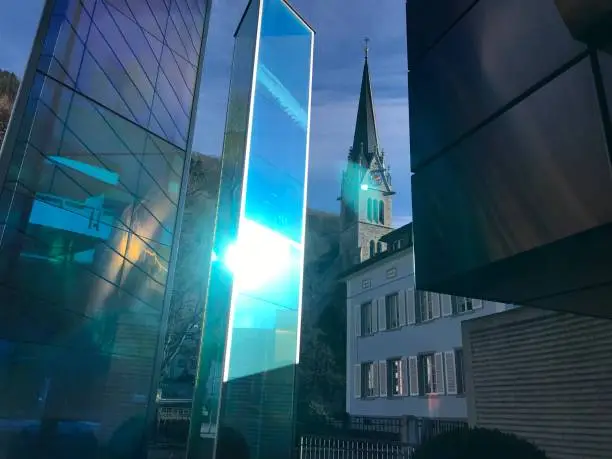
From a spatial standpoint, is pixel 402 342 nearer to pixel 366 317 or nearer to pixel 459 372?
pixel 366 317

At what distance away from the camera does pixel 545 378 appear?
9.32 metres

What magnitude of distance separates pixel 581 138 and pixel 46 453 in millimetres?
9954

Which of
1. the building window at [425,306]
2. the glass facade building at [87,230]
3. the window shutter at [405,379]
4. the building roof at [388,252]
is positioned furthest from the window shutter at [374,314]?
the glass facade building at [87,230]

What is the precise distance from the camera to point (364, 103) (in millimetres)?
75375

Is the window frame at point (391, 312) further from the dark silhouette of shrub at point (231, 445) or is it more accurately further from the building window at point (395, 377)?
the dark silhouette of shrub at point (231, 445)

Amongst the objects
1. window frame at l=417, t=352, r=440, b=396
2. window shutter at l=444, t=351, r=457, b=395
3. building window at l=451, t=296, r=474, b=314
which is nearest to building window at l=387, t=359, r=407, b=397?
window frame at l=417, t=352, r=440, b=396

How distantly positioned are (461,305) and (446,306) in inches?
39.5

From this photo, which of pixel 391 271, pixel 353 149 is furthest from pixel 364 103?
pixel 391 271

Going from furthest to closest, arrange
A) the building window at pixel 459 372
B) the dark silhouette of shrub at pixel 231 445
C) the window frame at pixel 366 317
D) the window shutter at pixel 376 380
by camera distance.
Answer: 1. the window frame at pixel 366 317
2. the window shutter at pixel 376 380
3. the building window at pixel 459 372
4. the dark silhouette of shrub at pixel 231 445

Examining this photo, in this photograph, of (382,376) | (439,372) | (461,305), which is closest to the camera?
(461,305)

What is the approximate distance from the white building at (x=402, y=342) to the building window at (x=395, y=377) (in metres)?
0.04

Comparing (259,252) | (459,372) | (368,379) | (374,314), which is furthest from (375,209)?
(259,252)

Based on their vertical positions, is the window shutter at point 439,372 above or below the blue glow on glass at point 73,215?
below

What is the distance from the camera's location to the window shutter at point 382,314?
97.2 ft
